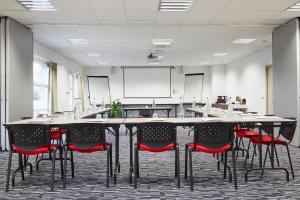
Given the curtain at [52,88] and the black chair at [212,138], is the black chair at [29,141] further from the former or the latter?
the curtain at [52,88]

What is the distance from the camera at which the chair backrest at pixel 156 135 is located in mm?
3374

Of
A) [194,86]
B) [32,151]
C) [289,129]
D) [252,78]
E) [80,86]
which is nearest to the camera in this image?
[32,151]

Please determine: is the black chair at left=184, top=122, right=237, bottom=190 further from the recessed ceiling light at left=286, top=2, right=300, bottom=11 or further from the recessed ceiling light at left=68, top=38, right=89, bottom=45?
the recessed ceiling light at left=68, top=38, right=89, bottom=45

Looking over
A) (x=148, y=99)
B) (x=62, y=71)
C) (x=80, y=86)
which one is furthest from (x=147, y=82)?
(x=62, y=71)

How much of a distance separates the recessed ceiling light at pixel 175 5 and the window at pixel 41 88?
17.7ft

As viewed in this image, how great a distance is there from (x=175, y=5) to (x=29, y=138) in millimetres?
3449

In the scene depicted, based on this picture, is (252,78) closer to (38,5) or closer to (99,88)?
(99,88)

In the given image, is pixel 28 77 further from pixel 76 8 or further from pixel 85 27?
pixel 76 8

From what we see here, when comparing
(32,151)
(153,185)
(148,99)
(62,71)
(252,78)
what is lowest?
(153,185)

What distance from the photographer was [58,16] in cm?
583

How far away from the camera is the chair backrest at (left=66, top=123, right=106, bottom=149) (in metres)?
3.37

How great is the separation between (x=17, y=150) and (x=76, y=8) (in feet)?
10.1

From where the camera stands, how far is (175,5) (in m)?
5.26

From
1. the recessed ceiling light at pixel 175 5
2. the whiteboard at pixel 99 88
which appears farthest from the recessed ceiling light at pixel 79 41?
the whiteboard at pixel 99 88
